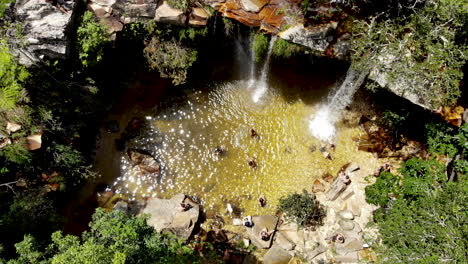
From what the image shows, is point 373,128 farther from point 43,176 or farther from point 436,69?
point 43,176

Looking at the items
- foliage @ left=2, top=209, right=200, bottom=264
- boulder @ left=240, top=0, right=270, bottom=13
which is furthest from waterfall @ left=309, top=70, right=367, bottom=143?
foliage @ left=2, top=209, right=200, bottom=264

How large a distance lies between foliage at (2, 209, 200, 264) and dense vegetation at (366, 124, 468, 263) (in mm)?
6372

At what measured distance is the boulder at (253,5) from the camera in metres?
11.1

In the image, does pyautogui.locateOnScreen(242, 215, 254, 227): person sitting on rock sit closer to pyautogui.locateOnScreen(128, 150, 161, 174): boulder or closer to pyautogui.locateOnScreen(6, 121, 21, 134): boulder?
pyautogui.locateOnScreen(128, 150, 161, 174): boulder

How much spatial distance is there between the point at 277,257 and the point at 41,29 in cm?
1092

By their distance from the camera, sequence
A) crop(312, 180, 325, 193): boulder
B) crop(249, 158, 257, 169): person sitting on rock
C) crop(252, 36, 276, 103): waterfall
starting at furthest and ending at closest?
crop(252, 36, 276, 103): waterfall → crop(249, 158, 257, 169): person sitting on rock → crop(312, 180, 325, 193): boulder

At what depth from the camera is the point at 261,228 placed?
1181cm

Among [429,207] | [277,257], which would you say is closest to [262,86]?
[277,257]

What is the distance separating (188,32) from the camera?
11.4 meters

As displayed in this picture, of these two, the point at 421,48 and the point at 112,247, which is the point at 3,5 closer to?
the point at 112,247

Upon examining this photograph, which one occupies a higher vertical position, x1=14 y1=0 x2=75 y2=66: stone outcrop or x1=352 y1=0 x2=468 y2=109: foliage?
x1=352 y1=0 x2=468 y2=109: foliage

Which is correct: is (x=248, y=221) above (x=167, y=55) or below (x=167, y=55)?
below

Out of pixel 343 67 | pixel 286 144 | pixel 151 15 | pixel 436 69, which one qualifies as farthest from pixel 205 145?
pixel 436 69

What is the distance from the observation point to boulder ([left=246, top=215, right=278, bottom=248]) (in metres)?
11.6
